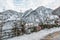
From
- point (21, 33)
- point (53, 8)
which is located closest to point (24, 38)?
point (21, 33)

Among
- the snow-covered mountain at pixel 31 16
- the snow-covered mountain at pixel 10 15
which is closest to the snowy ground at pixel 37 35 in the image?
the snow-covered mountain at pixel 31 16

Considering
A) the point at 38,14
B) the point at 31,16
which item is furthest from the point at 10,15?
the point at 38,14

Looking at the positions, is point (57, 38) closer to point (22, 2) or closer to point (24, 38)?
point (24, 38)

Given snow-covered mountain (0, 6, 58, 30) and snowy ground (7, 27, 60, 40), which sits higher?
snow-covered mountain (0, 6, 58, 30)

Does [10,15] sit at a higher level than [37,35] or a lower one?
higher

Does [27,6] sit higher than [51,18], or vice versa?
[27,6]

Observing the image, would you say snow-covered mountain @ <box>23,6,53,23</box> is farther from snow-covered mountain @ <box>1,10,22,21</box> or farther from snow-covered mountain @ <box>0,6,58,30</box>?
snow-covered mountain @ <box>1,10,22,21</box>

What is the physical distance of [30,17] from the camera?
2.88m

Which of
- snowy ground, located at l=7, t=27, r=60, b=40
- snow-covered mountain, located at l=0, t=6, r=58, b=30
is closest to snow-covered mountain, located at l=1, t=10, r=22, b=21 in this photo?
snow-covered mountain, located at l=0, t=6, r=58, b=30

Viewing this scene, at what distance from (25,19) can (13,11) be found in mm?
247

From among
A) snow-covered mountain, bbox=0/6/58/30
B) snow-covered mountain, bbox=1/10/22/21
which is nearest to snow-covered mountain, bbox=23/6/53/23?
snow-covered mountain, bbox=0/6/58/30

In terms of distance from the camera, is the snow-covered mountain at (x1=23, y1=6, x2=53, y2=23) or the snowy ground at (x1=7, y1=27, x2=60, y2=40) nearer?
the snowy ground at (x1=7, y1=27, x2=60, y2=40)

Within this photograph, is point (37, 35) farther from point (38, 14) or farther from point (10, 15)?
point (10, 15)

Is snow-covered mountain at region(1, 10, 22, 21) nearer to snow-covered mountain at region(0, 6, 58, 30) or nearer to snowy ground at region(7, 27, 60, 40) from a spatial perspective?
snow-covered mountain at region(0, 6, 58, 30)
